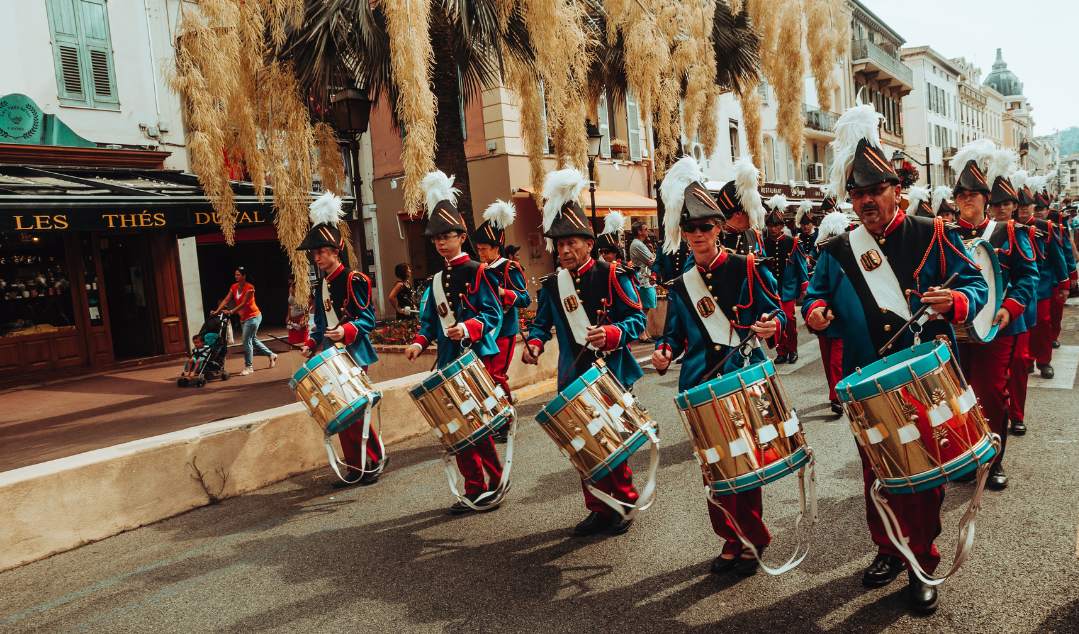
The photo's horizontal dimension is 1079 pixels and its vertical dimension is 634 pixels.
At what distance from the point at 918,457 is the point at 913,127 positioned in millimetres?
57948

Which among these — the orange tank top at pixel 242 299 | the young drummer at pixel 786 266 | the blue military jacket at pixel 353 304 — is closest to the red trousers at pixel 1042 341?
the young drummer at pixel 786 266

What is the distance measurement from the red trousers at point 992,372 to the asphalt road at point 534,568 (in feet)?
1.52

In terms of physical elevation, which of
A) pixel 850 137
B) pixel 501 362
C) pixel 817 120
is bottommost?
pixel 501 362

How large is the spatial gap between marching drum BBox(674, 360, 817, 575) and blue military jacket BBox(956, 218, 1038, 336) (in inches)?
97.7

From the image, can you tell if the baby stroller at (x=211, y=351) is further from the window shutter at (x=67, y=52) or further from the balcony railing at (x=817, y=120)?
the balcony railing at (x=817, y=120)

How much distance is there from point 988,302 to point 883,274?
157 centimetres

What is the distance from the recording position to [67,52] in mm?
13023

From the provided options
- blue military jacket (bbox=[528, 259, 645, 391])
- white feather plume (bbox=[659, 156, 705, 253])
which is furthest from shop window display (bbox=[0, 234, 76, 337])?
white feather plume (bbox=[659, 156, 705, 253])

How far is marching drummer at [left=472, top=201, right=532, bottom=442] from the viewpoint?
21.9ft

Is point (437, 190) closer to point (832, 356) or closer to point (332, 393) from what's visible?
point (332, 393)

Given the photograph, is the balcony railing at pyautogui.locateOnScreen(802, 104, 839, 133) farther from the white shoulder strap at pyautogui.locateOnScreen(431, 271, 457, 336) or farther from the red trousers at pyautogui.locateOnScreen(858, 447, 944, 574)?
the red trousers at pyautogui.locateOnScreen(858, 447, 944, 574)

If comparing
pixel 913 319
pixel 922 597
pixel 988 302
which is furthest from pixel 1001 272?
pixel 922 597

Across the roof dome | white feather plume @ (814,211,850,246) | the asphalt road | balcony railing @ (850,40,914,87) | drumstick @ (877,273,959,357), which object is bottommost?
the asphalt road

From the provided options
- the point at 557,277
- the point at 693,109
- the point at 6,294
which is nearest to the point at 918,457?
the point at 557,277
